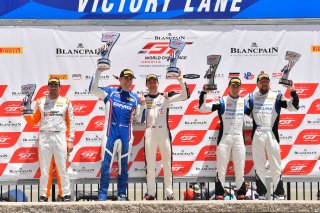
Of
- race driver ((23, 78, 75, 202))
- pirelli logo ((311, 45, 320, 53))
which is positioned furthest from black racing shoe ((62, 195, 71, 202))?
pirelli logo ((311, 45, 320, 53))

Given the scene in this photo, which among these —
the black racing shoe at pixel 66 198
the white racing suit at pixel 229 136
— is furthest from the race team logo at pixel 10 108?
the white racing suit at pixel 229 136

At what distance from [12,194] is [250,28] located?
206 inches

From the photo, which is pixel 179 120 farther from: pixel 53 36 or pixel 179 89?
pixel 53 36

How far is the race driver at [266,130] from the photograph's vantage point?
912cm

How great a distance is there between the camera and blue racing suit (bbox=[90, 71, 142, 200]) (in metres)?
8.90

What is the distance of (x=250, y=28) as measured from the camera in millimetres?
9586

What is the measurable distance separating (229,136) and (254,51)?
4.71 ft

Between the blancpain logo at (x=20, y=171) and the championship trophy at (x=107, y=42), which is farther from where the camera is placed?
the blancpain logo at (x=20, y=171)

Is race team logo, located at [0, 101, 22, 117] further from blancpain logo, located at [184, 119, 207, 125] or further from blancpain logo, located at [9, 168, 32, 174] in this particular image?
blancpain logo, located at [184, 119, 207, 125]

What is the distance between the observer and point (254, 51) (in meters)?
9.59

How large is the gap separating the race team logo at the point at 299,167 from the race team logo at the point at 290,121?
0.56 meters

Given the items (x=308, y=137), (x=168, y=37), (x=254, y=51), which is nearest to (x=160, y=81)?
(x=168, y=37)

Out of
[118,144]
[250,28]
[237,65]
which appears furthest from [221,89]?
[118,144]

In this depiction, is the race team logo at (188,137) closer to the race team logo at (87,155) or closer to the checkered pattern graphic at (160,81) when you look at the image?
the checkered pattern graphic at (160,81)
